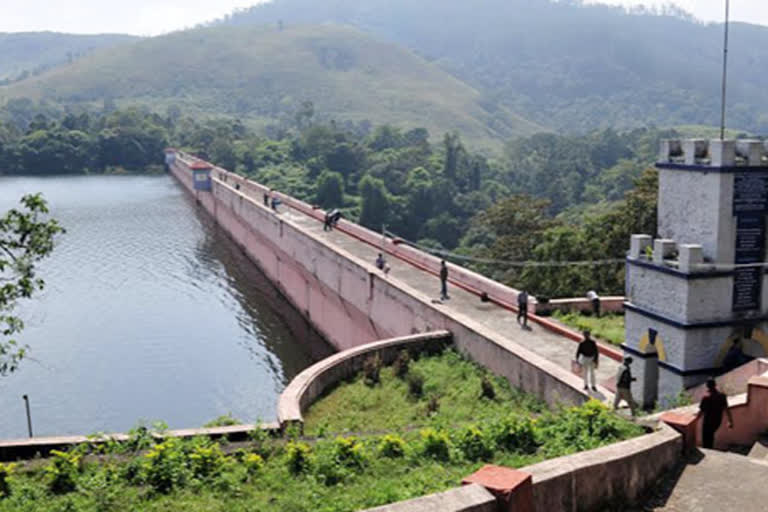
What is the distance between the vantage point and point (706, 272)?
40.2 ft

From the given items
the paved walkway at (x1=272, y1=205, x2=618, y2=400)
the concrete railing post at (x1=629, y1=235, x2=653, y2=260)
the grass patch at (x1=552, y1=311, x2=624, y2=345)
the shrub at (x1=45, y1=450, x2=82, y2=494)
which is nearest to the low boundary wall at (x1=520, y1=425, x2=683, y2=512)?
the shrub at (x1=45, y1=450, x2=82, y2=494)

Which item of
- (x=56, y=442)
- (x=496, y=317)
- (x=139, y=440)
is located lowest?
(x=496, y=317)

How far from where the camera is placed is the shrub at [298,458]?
9031mm

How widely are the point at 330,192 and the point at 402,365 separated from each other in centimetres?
6685

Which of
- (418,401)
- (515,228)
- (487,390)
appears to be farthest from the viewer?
(515,228)

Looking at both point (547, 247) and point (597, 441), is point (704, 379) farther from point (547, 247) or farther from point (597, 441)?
point (547, 247)

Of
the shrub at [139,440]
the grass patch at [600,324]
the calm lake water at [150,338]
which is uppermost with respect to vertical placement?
the shrub at [139,440]

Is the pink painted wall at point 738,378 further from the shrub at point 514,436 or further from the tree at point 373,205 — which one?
the tree at point 373,205

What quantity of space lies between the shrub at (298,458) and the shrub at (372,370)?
302 inches

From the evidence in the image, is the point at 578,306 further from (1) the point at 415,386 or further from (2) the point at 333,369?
(2) the point at 333,369

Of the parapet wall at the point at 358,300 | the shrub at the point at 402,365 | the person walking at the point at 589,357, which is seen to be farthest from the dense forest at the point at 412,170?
the person walking at the point at 589,357

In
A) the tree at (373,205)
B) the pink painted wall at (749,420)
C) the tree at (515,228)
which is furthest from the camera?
the tree at (373,205)

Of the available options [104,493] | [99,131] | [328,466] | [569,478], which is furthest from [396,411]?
[99,131]

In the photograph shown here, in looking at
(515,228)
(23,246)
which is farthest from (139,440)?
(515,228)
